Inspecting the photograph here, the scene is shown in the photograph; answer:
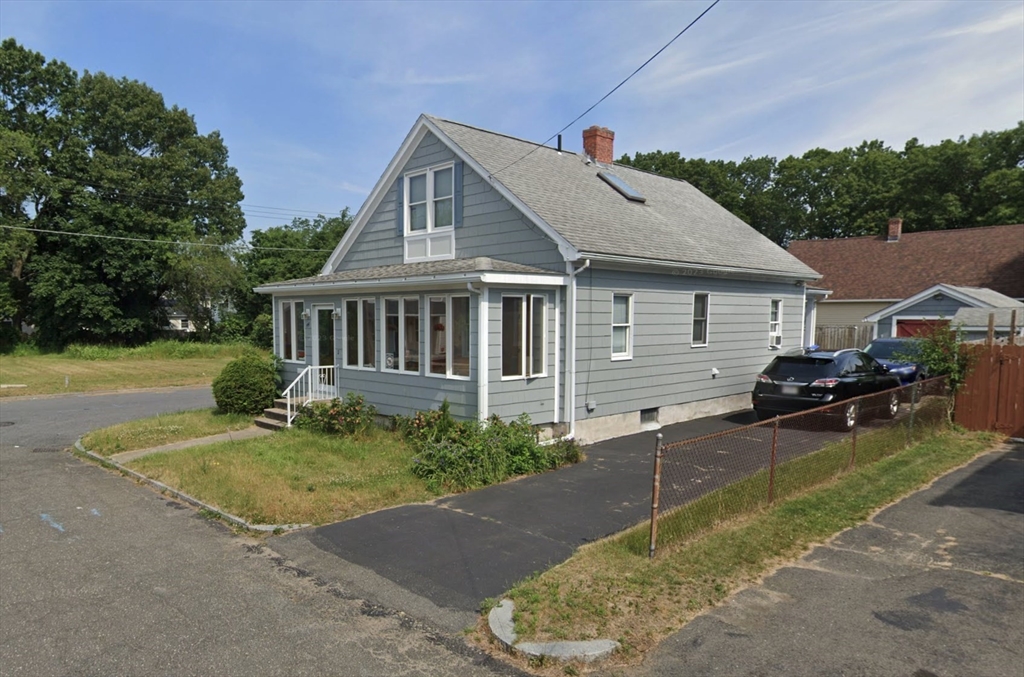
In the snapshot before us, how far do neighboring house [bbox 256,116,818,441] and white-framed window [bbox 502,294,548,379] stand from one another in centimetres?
3

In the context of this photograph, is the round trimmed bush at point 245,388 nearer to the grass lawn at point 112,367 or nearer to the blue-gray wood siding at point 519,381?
the blue-gray wood siding at point 519,381

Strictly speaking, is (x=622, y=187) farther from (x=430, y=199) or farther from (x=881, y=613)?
(x=881, y=613)

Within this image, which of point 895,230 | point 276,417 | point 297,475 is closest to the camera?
point 297,475

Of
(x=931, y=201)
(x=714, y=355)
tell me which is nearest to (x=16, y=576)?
(x=714, y=355)

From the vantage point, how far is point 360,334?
13.4 metres

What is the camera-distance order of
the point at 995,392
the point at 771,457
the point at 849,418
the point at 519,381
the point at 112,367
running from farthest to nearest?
the point at 112,367, the point at 995,392, the point at 519,381, the point at 849,418, the point at 771,457

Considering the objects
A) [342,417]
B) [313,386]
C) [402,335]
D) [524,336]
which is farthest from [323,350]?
[524,336]

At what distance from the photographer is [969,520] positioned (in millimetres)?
7555

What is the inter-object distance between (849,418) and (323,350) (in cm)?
1139

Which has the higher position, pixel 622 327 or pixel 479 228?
pixel 479 228

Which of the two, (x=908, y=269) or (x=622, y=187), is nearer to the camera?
(x=622, y=187)

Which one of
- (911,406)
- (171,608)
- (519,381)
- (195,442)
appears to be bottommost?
(195,442)

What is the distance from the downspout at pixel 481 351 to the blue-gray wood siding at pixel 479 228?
1.98 metres

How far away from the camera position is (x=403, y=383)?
12.3 metres
